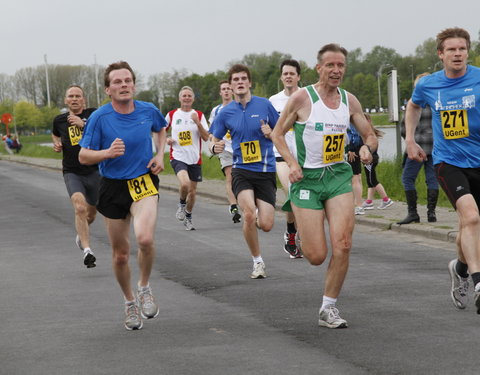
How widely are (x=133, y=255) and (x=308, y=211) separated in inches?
193

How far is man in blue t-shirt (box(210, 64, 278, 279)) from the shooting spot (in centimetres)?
995

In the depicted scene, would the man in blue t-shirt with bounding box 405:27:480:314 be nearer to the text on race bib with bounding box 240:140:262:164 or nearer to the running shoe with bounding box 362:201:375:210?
the text on race bib with bounding box 240:140:262:164

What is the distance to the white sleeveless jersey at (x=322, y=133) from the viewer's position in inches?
279

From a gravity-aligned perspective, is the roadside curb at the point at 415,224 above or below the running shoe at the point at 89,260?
below

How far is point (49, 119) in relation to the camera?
452 feet

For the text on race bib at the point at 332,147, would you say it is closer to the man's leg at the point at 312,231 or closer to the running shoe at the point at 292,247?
the man's leg at the point at 312,231

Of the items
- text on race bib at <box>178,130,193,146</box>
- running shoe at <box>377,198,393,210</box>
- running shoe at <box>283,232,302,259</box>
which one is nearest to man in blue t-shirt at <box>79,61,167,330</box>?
running shoe at <box>283,232,302,259</box>

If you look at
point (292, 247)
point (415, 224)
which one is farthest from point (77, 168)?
point (415, 224)

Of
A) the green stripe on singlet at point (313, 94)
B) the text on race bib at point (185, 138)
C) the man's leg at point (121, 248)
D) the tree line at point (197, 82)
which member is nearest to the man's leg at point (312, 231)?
the green stripe on singlet at point (313, 94)

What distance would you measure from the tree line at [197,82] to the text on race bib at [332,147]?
88.5 m

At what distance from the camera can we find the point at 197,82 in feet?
395

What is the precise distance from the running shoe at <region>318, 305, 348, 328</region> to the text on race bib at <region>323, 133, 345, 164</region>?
1.08 metres

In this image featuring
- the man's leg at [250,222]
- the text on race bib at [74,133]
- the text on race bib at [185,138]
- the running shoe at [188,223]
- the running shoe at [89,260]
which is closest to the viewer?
the man's leg at [250,222]

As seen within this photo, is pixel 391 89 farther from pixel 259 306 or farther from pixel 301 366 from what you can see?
pixel 301 366
